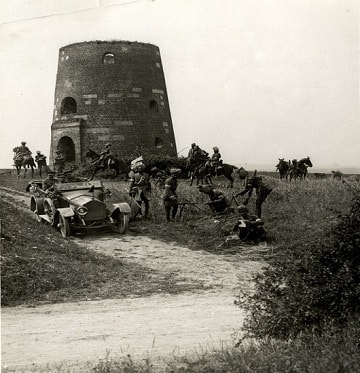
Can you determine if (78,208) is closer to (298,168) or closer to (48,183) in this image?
(48,183)

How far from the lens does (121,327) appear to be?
7582 millimetres

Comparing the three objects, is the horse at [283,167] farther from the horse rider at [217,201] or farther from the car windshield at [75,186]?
the car windshield at [75,186]

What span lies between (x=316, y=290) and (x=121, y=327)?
8.48 feet

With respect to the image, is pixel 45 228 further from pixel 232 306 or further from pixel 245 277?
pixel 232 306

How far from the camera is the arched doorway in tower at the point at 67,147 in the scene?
108 ft

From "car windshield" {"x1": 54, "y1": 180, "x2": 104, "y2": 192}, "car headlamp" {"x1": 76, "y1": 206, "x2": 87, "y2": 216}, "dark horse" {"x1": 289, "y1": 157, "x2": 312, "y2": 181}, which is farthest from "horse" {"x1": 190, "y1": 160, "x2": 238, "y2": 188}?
"car headlamp" {"x1": 76, "y1": 206, "x2": 87, "y2": 216}

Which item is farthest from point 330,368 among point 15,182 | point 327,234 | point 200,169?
point 15,182

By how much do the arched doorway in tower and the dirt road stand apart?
2313cm

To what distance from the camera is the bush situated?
6.69m

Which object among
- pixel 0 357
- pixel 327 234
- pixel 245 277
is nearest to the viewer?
pixel 0 357

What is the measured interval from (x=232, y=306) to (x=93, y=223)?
7.83 meters

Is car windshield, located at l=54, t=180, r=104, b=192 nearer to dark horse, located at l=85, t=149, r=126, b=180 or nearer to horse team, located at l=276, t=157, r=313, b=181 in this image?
dark horse, located at l=85, t=149, r=126, b=180

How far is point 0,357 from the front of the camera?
6.23 m

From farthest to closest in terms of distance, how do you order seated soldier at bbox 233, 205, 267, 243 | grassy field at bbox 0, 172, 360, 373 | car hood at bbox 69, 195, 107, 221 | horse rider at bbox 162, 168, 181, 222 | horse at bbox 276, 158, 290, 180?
horse at bbox 276, 158, 290, 180 < horse rider at bbox 162, 168, 181, 222 < car hood at bbox 69, 195, 107, 221 < seated soldier at bbox 233, 205, 267, 243 < grassy field at bbox 0, 172, 360, 373
